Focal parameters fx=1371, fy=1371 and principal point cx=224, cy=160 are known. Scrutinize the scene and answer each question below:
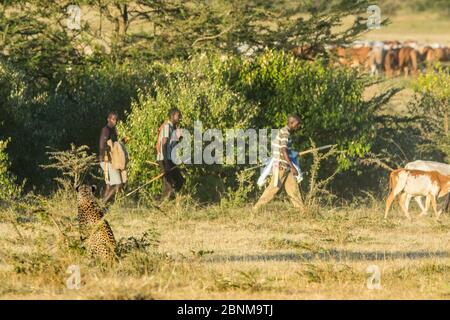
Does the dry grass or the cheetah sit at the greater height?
the cheetah

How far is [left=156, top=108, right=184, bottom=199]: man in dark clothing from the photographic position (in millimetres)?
18828

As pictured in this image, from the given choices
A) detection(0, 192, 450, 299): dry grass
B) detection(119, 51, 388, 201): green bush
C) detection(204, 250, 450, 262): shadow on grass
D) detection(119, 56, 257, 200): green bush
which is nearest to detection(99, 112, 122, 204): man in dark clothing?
detection(0, 192, 450, 299): dry grass

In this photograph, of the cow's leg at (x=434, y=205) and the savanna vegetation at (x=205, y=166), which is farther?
the cow's leg at (x=434, y=205)

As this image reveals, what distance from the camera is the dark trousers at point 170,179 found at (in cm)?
1917

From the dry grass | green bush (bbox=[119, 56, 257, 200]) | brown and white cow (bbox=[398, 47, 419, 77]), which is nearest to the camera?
the dry grass

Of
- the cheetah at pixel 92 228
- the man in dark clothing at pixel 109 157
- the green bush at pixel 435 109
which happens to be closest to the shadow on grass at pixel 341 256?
the cheetah at pixel 92 228

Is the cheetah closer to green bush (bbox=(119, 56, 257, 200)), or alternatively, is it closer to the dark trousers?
the dark trousers

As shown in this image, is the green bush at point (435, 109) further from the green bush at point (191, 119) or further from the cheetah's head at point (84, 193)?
the cheetah's head at point (84, 193)

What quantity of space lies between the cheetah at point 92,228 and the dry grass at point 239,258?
0.41ft

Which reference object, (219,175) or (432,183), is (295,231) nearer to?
(432,183)

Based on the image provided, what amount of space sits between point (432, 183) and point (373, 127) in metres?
5.50

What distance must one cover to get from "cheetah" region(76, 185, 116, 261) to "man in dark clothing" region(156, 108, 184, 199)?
6.29 metres

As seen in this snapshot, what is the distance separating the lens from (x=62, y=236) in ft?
41.0

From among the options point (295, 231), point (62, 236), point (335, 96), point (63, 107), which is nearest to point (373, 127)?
point (335, 96)
